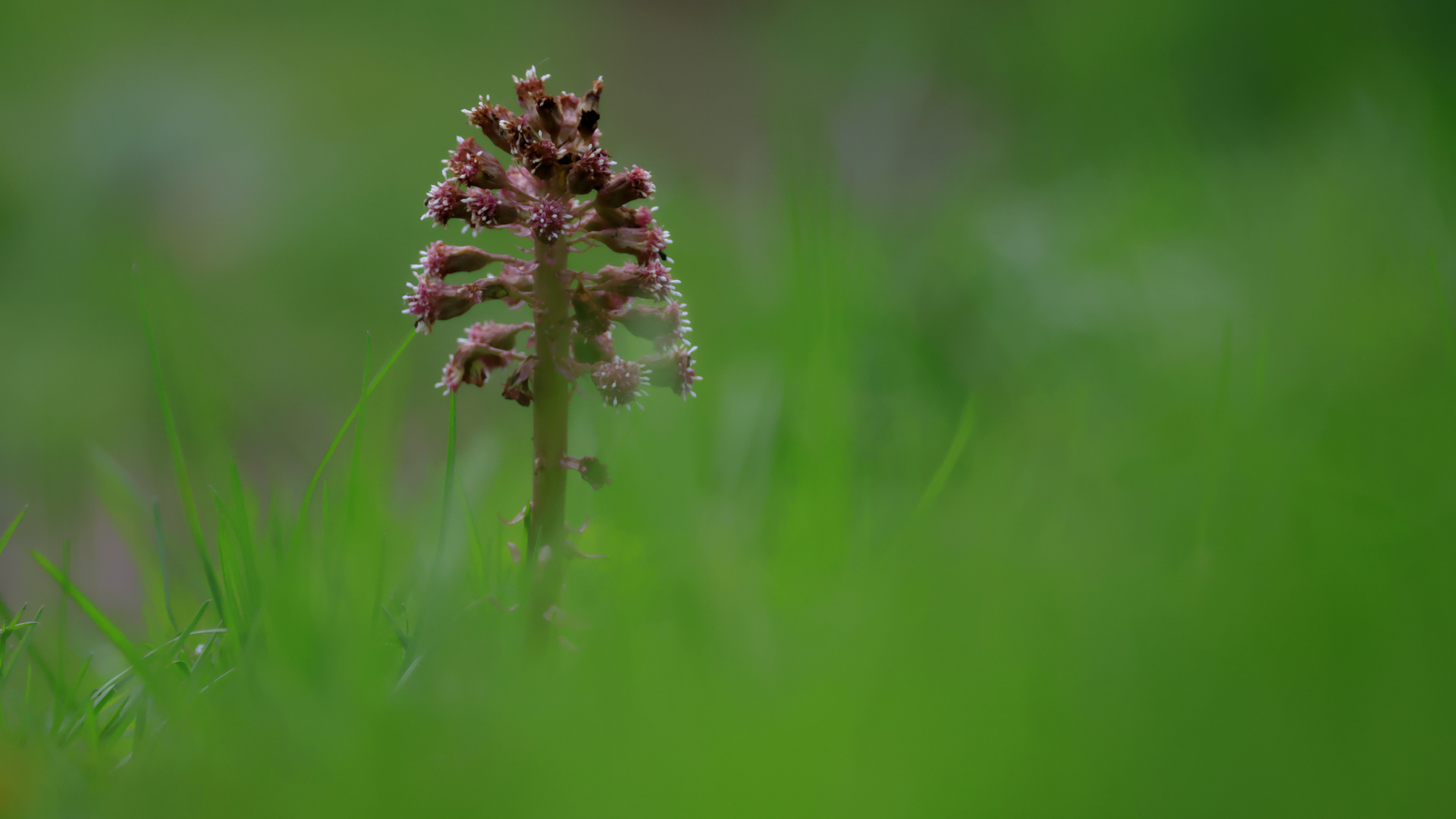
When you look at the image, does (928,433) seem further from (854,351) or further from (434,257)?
(434,257)

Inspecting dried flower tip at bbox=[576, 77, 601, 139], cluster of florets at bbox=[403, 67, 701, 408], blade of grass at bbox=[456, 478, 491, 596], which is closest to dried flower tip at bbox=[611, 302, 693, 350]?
cluster of florets at bbox=[403, 67, 701, 408]

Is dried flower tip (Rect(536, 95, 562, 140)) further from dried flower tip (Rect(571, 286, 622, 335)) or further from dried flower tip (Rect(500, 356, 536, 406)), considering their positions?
dried flower tip (Rect(500, 356, 536, 406))

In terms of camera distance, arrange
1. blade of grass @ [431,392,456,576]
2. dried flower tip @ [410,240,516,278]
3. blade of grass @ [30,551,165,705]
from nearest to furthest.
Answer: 1. blade of grass @ [30,551,165,705]
2. blade of grass @ [431,392,456,576]
3. dried flower tip @ [410,240,516,278]

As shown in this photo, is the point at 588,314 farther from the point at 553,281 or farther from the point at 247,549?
the point at 247,549

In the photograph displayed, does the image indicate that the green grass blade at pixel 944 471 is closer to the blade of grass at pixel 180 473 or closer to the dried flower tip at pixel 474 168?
the dried flower tip at pixel 474 168

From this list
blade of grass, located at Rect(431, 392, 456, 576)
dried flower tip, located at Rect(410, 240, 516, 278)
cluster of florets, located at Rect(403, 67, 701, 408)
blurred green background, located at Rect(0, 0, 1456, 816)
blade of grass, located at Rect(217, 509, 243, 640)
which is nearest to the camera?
blurred green background, located at Rect(0, 0, 1456, 816)

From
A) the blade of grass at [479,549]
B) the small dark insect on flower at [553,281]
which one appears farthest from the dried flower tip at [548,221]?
the blade of grass at [479,549]

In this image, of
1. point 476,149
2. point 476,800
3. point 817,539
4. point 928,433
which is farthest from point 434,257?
point 928,433
